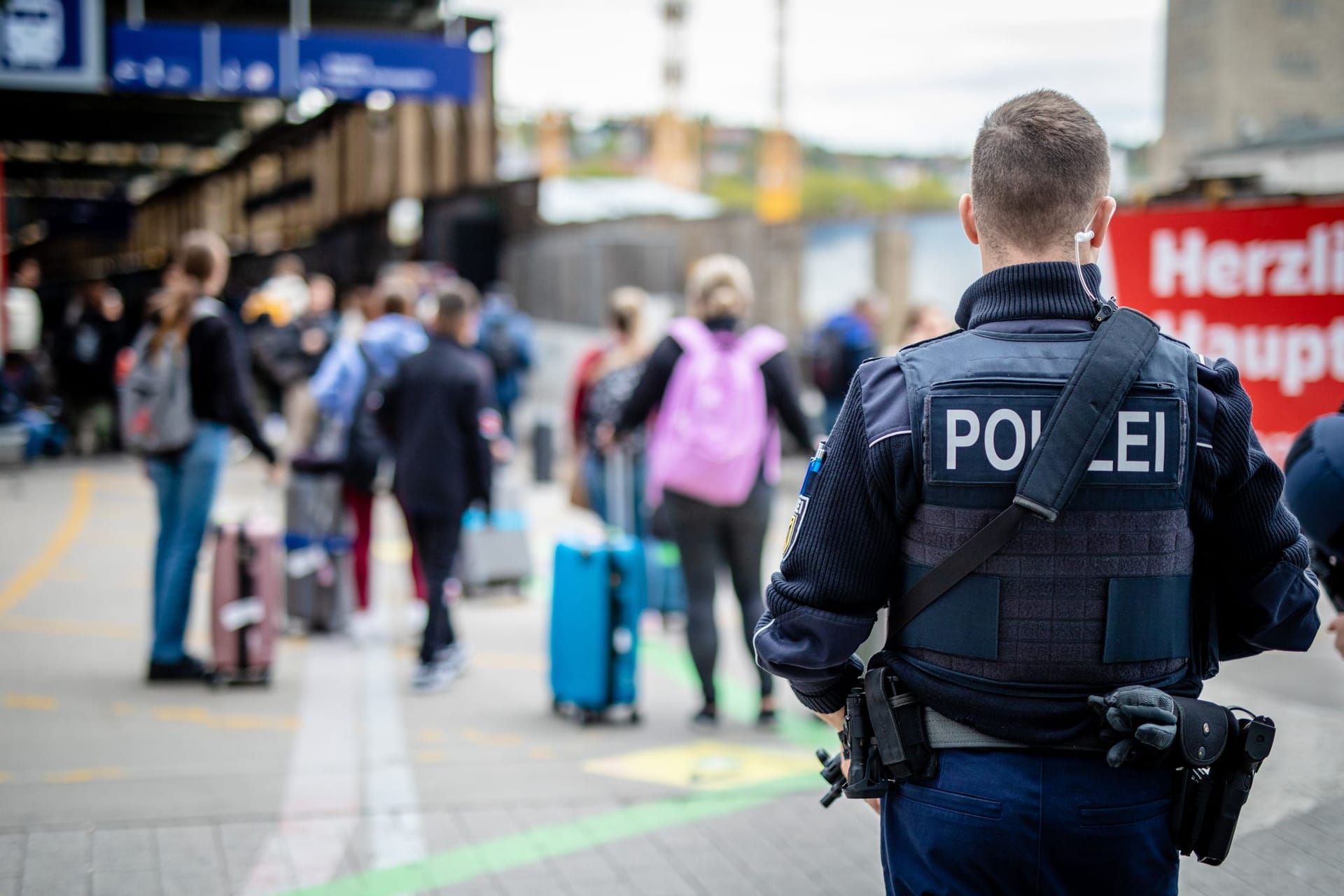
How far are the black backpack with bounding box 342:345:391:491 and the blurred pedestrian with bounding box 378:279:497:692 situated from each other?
0.81 m

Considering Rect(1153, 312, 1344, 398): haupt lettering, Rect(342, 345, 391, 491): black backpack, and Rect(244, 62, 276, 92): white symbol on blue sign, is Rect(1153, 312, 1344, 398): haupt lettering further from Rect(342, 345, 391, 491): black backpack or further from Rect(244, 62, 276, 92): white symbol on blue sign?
Rect(244, 62, 276, 92): white symbol on blue sign

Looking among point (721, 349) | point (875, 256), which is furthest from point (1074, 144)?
point (875, 256)

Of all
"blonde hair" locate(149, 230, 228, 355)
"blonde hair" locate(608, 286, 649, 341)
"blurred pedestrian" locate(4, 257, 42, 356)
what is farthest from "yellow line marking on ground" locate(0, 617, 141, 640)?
"blurred pedestrian" locate(4, 257, 42, 356)

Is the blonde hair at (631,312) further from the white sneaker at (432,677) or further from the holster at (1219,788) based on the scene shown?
the holster at (1219,788)

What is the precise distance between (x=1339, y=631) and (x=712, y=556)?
317 cm

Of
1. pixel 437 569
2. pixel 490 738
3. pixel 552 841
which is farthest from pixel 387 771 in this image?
pixel 437 569

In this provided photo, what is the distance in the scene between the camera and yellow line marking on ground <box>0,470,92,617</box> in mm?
9008

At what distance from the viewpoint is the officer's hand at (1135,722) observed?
2.12m

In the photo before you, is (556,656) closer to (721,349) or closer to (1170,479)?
(721,349)

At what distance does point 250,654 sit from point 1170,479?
5.39m

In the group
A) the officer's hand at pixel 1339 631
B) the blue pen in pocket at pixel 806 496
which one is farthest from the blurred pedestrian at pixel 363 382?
the blue pen in pocket at pixel 806 496

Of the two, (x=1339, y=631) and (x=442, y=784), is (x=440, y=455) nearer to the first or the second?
(x=442, y=784)

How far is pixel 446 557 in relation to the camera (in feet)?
22.7

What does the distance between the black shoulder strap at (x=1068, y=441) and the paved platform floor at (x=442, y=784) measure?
196 cm
